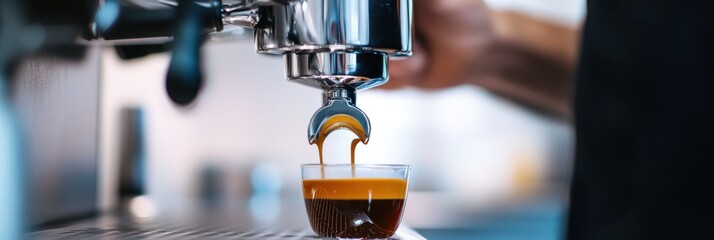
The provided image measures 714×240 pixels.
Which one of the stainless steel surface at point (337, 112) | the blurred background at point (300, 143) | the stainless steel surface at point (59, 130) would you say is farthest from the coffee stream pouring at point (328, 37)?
the blurred background at point (300, 143)

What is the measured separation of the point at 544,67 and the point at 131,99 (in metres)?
0.50

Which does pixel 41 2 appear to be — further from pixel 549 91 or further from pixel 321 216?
pixel 549 91

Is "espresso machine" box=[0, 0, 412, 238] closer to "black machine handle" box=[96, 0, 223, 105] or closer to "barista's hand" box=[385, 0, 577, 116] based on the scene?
"black machine handle" box=[96, 0, 223, 105]

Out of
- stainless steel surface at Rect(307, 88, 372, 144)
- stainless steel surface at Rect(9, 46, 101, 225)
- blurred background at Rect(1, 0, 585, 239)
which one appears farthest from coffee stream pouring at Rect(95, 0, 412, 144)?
blurred background at Rect(1, 0, 585, 239)

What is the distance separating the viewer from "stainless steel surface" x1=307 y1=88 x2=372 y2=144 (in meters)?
0.65

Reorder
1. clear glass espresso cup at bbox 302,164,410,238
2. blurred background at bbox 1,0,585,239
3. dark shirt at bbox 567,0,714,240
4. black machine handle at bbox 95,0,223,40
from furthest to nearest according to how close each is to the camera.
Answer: blurred background at bbox 1,0,585,239
dark shirt at bbox 567,0,714,240
clear glass espresso cup at bbox 302,164,410,238
black machine handle at bbox 95,0,223,40

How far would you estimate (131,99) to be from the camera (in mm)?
1115

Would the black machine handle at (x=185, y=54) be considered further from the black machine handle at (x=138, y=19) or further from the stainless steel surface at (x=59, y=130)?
the stainless steel surface at (x=59, y=130)

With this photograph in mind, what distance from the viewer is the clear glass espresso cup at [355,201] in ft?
2.19

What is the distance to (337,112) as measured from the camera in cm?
65

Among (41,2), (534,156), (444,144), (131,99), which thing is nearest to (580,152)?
(534,156)

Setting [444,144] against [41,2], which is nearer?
[41,2]

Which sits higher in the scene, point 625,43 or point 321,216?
point 625,43

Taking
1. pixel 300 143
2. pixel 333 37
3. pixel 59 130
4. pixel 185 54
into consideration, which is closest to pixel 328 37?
pixel 333 37
